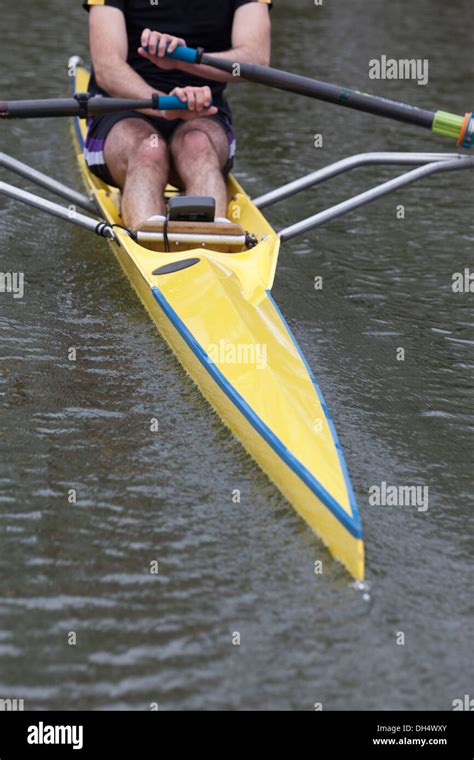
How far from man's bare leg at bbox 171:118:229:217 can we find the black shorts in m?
0.07

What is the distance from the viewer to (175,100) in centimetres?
412

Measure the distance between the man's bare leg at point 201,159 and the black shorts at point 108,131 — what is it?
7 cm

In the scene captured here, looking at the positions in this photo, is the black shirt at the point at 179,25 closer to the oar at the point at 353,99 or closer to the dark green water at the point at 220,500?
the oar at the point at 353,99

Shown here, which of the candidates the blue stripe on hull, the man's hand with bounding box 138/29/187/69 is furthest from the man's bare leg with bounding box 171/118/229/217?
the blue stripe on hull

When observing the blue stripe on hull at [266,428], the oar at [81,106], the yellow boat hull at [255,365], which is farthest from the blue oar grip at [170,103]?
the blue stripe on hull at [266,428]

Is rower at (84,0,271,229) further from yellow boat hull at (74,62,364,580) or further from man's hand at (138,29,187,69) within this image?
yellow boat hull at (74,62,364,580)

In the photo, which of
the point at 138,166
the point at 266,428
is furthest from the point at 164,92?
the point at 266,428

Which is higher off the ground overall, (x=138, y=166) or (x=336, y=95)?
(x=336, y=95)

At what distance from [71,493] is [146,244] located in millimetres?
1498

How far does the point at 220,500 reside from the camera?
9.77 ft

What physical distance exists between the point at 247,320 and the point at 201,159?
119 centimetres

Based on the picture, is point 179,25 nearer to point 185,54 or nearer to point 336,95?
point 185,54

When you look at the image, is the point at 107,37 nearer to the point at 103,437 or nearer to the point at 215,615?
the point at 103,437
